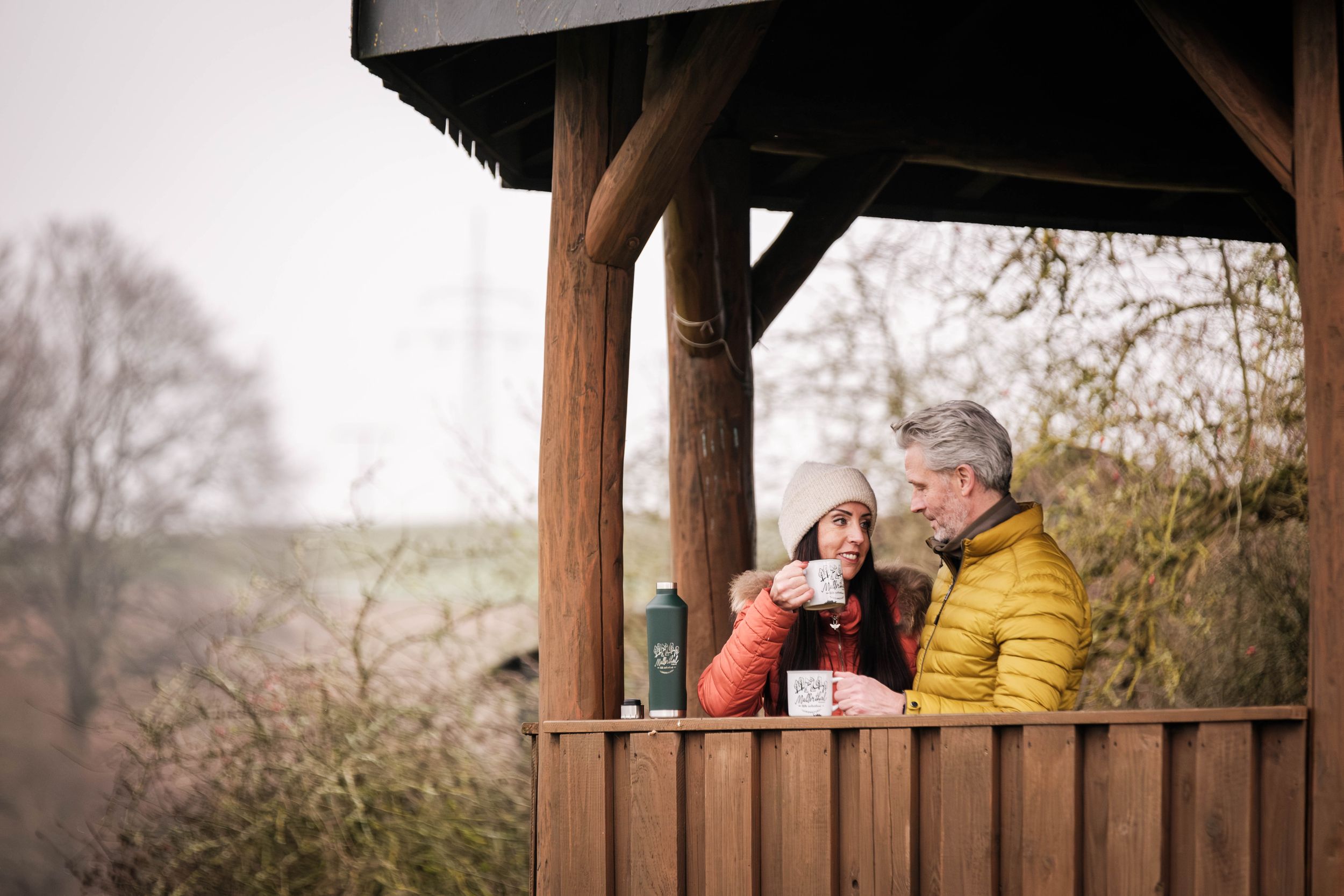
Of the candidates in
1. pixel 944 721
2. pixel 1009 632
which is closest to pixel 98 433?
pixel 1009 632

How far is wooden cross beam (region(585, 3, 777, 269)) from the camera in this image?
10.6ft

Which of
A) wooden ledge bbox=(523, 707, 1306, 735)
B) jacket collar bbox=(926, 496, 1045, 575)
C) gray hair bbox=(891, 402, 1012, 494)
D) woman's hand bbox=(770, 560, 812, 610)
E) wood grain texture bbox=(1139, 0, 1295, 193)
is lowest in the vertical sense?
wooden ledge bbox=(523, 707, 1306, 735)

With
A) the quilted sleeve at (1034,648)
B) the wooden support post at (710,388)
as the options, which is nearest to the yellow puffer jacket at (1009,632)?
the quilted sleeve at (1034,648)

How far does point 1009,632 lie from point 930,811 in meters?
0.47

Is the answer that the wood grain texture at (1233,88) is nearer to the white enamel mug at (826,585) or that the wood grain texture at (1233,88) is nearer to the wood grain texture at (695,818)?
the white enamel mug at (826,585)

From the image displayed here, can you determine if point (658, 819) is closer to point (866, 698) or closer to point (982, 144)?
point (866, 698)

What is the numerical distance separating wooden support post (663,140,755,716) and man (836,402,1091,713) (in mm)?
1325

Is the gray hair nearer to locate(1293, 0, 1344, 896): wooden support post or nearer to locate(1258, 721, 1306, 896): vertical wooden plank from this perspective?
locate(1293, 0, 1344, 896): wooden support post

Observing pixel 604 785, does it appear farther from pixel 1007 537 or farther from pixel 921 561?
pixel 921 561

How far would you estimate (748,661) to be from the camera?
10.4 feet

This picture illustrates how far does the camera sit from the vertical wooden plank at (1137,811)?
262 centimetres

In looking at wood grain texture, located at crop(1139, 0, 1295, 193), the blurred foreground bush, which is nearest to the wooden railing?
wood grain texture, located at crop(1139, 0, 1295, 193)

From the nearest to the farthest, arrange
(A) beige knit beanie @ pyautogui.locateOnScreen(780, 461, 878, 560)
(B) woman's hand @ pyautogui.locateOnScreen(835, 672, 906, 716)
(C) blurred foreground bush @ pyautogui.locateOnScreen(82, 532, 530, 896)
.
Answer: (B) woman's hand @ pyautogui.locateOnScreen(835, 672, 906, 716), (A) beige knit beanie @ pyautogui.locateOnScreen(780, 461, 878, 560), (C) blurred foreground bush @ pyautogui.locateOnScreen(82, 532, 530, 896)

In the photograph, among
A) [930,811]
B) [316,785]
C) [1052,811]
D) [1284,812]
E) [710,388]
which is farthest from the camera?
[316,785]
